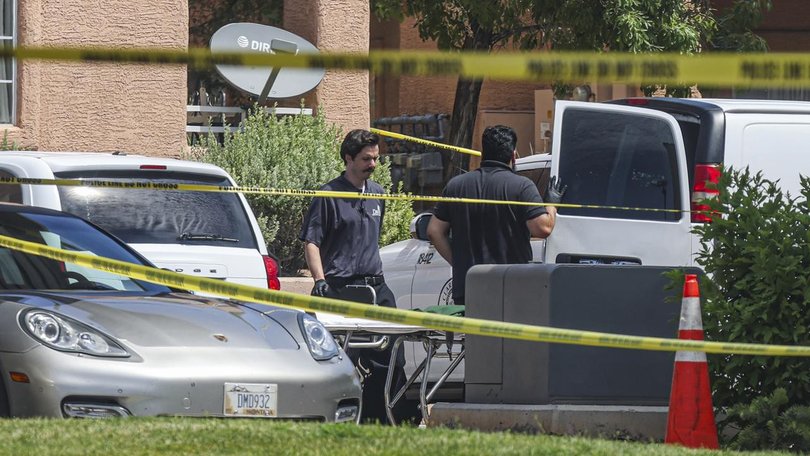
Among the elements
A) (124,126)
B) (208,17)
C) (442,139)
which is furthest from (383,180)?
(208,17)

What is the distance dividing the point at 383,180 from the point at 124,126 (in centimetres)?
273

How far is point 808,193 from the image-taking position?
735 cm

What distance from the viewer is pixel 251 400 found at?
7.14 m

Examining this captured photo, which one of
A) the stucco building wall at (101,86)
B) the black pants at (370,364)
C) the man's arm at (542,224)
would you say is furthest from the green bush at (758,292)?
the stucco building wall at (101,86)

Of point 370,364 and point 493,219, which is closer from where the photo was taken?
point 493,219

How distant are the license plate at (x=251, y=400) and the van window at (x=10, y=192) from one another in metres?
2.85

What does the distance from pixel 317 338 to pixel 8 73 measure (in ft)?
29.4

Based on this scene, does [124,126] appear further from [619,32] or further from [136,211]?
[136,211]

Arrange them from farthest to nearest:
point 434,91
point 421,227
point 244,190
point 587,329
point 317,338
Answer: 1. point 434,91
2. point 421,227
3. point 244,190
4. point 317,338
5. point 587,329

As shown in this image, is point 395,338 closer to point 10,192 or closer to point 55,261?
point 55,261

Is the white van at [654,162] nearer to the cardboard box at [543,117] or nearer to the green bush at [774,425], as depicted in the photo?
the green bush at [774,425]

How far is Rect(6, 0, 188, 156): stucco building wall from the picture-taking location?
15562 mm

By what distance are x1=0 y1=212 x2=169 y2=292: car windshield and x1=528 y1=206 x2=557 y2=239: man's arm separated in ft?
7.32

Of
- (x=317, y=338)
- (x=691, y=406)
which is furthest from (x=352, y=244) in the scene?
(x=691, y=406)
